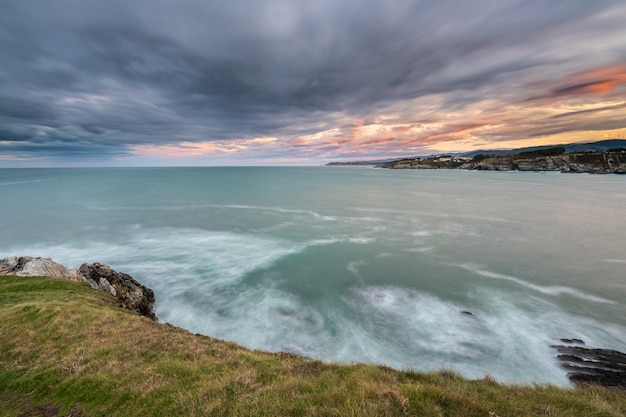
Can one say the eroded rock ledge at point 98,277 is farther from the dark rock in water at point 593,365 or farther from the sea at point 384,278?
the dark rock in water at point 593,365

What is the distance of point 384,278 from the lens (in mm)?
22031

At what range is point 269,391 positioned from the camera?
266 inches

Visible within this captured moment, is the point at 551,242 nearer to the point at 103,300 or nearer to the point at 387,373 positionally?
the point at 387,373

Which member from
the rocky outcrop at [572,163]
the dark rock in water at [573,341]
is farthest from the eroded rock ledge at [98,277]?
the rocky outcrop at [572,163]

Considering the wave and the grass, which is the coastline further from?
the wave

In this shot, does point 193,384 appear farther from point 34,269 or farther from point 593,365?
point 34,269

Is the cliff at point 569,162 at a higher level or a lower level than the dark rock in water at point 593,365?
higher

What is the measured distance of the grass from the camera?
19.5 ft

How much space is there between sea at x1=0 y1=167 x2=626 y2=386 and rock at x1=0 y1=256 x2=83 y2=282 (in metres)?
5.08

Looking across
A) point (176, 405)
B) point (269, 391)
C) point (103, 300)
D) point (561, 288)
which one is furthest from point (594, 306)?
point (103, 300)

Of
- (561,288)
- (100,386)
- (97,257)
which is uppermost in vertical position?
(100,386)

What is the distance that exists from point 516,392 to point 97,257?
35388mm

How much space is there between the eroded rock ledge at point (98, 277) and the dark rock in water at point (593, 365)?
22972mm

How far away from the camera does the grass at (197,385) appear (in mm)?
5941
